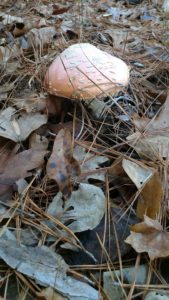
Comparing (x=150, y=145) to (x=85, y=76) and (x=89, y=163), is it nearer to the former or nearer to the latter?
(x=89, y=163)

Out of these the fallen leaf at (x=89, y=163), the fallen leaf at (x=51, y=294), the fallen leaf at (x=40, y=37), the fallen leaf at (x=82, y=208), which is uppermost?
the fallen leaf at (x=40, y=37)

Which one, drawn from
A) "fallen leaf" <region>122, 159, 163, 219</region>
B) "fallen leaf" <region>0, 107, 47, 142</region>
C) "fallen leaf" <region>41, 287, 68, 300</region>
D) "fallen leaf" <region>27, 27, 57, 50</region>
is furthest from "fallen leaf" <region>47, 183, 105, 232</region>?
"fallen leaf" <region>27, 27, 57, 50</region>

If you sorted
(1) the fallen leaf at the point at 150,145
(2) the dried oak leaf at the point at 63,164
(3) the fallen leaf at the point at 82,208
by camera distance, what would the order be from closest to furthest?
(3) the fallen leaf at the point at 82,208, (2) the dried oak leaf at the point at 63,164, (1) the fallen leaf at the point at 150,145

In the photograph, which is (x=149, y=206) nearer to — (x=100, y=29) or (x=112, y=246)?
(x=112, y=246)

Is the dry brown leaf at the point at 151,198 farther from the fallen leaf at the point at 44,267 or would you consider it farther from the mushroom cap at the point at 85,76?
the mushroom cap at the point at 85,76

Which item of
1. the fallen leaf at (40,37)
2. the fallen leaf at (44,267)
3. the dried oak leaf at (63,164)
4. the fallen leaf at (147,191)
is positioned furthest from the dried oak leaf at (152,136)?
the fallen leaf at (40,37)

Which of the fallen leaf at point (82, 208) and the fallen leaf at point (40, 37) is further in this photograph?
the fallen leaf at point (40, 37)

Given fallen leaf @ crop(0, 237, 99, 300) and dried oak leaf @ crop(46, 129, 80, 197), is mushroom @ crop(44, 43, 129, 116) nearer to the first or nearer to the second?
dried oak leaf @ crop(46, 129, 80, 197)
